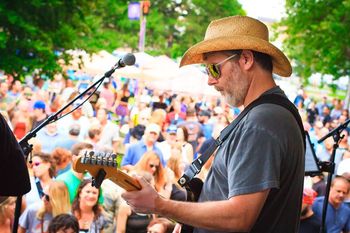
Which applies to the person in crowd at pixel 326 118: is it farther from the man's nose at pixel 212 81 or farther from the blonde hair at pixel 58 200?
the man's nose at pixel 212 81

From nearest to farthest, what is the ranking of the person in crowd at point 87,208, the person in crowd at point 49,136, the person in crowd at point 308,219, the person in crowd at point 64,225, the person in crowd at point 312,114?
the person in crowd at point 64,225, the person in crowd at point 87,208, the person in crowd at point 308,219, the person in crowd at point 49,136, the person in crowd at point 312,114

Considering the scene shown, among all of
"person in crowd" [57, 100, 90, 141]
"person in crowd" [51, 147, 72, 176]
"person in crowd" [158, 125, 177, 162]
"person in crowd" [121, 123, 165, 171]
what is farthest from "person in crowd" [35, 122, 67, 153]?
"person in crowd" [158, 125, 177, 162]

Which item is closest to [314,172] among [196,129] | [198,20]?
[196,129]

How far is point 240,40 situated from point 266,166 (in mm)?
627

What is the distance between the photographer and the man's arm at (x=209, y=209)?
2.54 meters

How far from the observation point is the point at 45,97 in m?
14.3

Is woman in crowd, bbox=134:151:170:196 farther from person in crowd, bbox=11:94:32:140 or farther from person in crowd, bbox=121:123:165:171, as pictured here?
person in crowd, bbox=11:94:32:140

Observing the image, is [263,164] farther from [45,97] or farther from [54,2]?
[45,97]

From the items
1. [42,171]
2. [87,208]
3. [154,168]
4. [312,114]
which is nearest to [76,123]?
[154,168]

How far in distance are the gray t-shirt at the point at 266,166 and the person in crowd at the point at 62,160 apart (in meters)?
4.81

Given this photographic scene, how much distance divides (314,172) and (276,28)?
21959 millimetres

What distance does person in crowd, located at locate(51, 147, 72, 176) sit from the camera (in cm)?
747

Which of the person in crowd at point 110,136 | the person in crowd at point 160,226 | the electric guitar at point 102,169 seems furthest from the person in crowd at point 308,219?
the person in crowd at point 110,136

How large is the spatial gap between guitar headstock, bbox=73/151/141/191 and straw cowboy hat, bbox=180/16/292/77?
72cm
